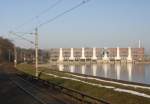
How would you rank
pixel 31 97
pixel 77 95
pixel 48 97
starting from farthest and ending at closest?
pixel 31 97, pixel 48 97, pixel 77 95

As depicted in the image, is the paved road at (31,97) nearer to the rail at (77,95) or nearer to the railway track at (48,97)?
the railway track at (48,97)

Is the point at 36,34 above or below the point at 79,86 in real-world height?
above

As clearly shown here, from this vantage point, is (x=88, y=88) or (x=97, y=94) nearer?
(x=97, y=94)

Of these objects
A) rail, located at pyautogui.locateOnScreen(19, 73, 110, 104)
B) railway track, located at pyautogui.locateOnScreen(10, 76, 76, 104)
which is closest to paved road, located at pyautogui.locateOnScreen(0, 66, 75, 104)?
railway track, located at pyautogui.locateOnScreen(10, 76, 76, 104)

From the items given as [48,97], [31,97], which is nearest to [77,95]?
[48,97]

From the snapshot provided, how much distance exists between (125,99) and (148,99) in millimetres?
1979

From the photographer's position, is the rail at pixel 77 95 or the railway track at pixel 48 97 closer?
the rail at pixel 77 95

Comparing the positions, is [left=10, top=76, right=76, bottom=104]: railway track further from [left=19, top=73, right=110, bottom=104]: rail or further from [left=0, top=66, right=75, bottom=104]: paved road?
[left=19, top=73, right=110, bottom=104]: rail

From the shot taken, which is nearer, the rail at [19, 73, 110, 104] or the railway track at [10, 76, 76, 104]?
the rail at [19, 73, 110, 104]

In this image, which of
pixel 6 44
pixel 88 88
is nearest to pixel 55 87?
pixel 88 88

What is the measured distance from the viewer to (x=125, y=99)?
2480cm

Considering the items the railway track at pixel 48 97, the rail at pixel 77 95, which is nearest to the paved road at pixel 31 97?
the railway track at pixel 48 97

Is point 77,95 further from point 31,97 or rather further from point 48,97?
point 31,97

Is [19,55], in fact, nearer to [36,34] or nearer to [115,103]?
[36,34]
